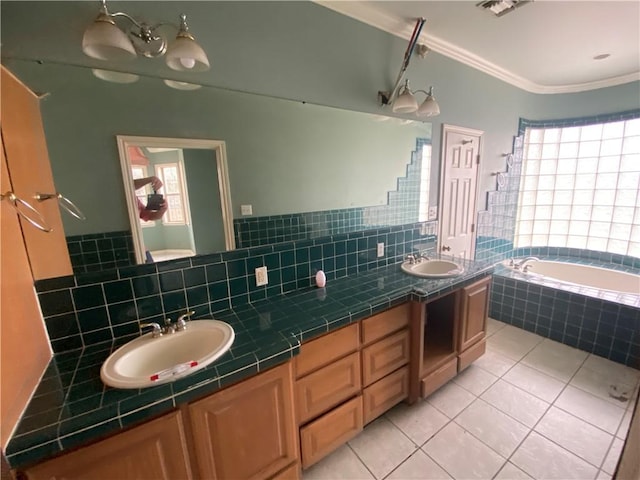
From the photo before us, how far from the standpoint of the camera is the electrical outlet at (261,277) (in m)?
1.61

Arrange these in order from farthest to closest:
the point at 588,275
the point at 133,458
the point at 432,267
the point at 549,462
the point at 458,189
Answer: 1. the point at 588,275
2. the point at 458,189
3. the point at 432,267
4. the point at 549,462
5. the point at 133,458

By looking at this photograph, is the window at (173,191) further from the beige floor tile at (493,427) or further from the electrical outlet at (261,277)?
the beige floor tile at (493,427)

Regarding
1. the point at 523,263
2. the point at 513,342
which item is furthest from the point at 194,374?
the point at 523,263

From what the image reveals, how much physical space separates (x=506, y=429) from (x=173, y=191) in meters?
2.33

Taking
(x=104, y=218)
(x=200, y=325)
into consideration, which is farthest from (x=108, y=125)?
(x=200, y=325)

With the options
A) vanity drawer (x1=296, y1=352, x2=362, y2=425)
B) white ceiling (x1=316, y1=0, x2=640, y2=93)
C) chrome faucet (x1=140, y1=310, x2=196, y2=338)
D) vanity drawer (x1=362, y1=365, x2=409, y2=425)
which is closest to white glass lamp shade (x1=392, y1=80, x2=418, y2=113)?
white ceiling (x1=316, y1=0, x2=640, y2=93)

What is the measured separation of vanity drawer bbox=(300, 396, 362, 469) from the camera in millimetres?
1357

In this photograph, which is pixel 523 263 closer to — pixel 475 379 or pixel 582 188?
pixel 582 188

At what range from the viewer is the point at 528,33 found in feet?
6.76

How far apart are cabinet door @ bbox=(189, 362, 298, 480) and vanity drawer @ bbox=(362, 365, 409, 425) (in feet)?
1.69

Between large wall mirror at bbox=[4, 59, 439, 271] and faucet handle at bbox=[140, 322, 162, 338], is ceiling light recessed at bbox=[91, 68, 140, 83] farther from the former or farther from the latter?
faucet handle at bbox=[140, 322, 162, 338]

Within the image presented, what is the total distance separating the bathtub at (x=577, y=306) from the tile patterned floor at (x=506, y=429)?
0.18 metres

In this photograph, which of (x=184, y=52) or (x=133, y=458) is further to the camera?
(x=184, y=52)

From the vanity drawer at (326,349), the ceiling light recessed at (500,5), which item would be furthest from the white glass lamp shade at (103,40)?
the ceiling light recessed at (500,5)
